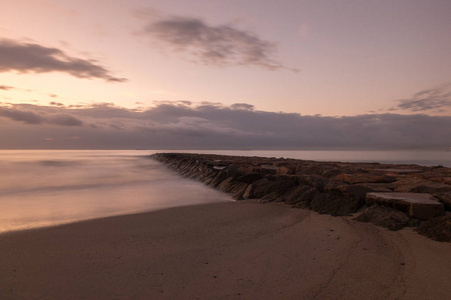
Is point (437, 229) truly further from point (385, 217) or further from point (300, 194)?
A: point (300, 194)

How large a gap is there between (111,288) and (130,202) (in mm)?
6841

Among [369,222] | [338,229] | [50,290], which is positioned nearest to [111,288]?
[50,290]

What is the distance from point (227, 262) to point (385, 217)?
2802 mm

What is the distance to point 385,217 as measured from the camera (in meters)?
4.57

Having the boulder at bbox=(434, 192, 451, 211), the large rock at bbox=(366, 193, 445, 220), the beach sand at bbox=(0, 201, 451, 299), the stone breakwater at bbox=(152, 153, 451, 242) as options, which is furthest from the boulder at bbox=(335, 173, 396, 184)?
the beach sand at bbox=(0, 201, 451, 299)

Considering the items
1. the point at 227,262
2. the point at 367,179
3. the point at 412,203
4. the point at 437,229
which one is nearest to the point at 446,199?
the point at 412,203

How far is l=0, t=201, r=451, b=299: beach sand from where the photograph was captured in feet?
8.94

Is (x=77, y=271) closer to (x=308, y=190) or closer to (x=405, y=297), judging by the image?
(x=405, y=297)

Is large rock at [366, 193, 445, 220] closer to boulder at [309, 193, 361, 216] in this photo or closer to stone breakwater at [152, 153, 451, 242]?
stone breakwater at [152, 153, 451, 242]

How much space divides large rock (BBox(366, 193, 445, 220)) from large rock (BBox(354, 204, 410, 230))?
0.32 ft

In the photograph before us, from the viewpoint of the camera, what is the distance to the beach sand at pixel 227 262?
272cm

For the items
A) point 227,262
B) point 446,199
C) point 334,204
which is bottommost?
point 227,262

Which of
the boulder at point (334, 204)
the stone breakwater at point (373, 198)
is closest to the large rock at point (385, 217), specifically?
the stone breakwater at point (373, 198)

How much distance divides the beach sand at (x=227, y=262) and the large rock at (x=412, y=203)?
2.00 ft
